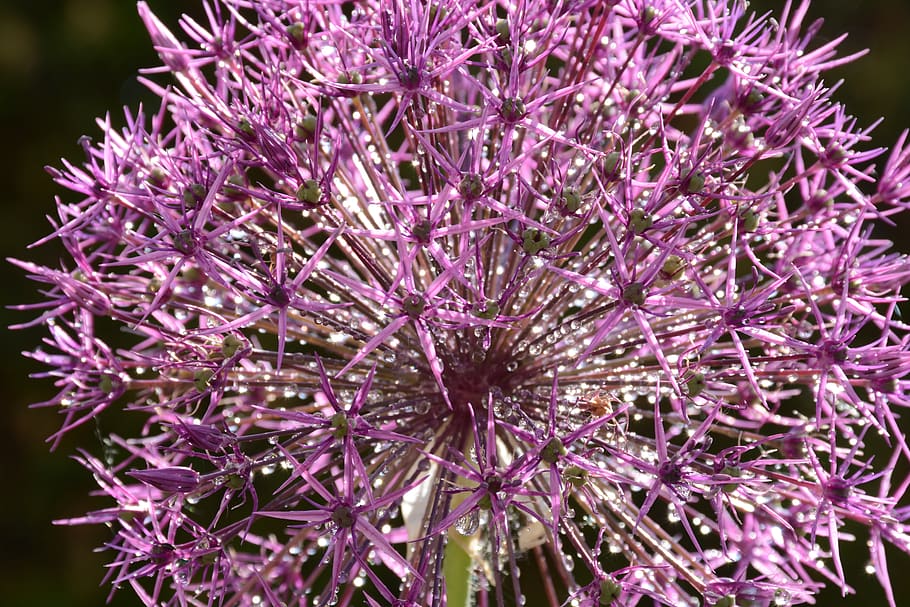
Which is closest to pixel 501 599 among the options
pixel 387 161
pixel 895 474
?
pixel 387 161

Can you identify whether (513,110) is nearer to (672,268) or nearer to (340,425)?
(672,268)

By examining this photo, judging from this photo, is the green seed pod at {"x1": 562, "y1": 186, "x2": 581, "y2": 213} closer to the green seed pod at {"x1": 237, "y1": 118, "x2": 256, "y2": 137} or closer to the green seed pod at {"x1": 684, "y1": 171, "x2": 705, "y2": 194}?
the green seed pod at {"x1": 684, "y1": 171, "x2": 705, "y2": 194}

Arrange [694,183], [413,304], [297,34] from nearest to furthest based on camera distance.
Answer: [413,304]
[694,183]
[297,34]

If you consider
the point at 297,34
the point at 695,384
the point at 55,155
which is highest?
the point at 55,155

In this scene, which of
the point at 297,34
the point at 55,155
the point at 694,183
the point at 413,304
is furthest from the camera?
the point at 55,155

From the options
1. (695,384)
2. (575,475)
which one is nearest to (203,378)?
(575,475)

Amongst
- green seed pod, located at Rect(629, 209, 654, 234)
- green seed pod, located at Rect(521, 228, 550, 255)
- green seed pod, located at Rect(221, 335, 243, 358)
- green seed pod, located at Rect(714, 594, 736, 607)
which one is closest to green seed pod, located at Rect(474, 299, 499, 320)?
green seed pod, located at Rect(521, 228, 550, 255)

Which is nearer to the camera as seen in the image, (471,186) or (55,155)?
(471,186)

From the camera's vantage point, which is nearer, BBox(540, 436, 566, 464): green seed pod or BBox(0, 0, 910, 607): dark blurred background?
BBox(540, 436, 566, 464): green seed pod
